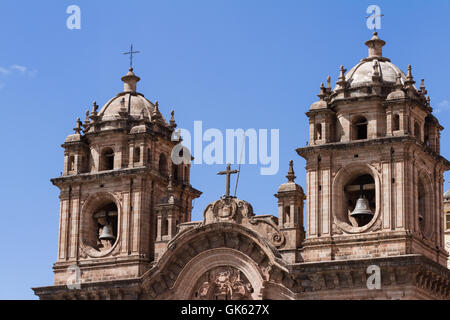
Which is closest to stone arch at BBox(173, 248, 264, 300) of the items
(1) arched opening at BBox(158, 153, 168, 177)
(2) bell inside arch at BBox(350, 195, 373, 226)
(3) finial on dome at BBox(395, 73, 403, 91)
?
(2) bell inside arch at BBox(350, 195, 373, 226)

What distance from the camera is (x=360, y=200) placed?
57531 mm

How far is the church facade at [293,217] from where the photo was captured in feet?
185

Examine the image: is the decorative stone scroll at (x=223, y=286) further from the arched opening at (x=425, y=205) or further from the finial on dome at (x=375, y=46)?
the finial on dome at (x=375, y=46)

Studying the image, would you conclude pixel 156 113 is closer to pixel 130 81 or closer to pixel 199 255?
pixel 130 81

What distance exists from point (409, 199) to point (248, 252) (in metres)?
7.28

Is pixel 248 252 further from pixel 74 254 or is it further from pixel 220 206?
pixel 74 254

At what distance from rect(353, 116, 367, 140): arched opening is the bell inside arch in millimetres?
2812

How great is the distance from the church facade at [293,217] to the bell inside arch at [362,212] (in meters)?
0.05

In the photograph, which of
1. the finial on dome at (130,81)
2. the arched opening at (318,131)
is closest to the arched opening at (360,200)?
the arched opening at (318,131)

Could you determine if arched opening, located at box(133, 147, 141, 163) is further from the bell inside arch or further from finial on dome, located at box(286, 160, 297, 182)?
the bell inside arch

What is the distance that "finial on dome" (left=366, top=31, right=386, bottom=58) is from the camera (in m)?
61.2

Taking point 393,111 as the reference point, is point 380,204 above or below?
below

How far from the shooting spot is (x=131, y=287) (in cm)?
5975
